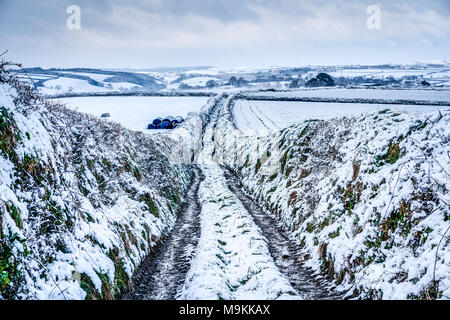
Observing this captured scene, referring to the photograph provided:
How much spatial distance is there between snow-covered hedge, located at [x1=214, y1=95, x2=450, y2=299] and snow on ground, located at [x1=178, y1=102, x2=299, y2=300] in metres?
1.75

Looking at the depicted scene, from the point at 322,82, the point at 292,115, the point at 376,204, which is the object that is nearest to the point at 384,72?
the point at 322,82

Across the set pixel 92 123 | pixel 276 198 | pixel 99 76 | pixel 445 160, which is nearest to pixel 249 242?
pixel 276 198

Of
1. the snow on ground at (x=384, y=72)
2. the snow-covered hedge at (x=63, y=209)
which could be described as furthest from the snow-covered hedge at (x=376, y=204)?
the snow on ground at (x=384, y=72)

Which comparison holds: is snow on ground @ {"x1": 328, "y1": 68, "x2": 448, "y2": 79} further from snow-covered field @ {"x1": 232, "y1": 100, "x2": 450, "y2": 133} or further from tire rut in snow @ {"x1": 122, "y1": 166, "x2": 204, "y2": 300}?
tire rut in snow @ {"x1": 122, "y1": 166, "x2": 204, "y2": 300}

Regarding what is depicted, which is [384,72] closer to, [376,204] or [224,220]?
[224,220]

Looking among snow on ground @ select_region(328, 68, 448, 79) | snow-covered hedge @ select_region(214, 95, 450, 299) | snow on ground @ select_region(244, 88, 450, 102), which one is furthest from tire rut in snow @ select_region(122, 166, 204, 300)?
snow on ground @ select_region(328, 68, 448, 79)

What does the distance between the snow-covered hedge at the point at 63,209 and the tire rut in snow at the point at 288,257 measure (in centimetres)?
463

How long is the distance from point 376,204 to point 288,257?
365cm

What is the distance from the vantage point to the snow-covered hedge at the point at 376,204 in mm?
6465

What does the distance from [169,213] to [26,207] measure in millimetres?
8593

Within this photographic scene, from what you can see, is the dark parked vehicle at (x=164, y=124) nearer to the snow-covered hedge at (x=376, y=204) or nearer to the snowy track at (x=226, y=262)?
the snowy track at (x=226, y=262)

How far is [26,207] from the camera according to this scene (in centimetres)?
677

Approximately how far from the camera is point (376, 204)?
340 inches

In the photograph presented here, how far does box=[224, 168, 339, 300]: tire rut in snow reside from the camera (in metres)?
8.15
